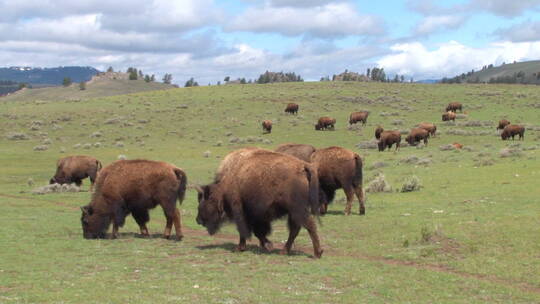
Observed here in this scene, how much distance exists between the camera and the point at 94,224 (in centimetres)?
1443

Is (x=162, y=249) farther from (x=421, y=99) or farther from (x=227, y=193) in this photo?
(x=421, y=99)

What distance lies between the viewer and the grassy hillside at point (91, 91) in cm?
13275

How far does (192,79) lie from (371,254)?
468 feet

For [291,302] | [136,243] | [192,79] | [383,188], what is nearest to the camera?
[291,302]

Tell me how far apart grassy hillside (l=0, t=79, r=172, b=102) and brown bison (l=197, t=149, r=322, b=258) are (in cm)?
12014

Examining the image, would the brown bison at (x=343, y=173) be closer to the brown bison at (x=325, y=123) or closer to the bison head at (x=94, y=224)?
the bison head at (x=94, y=224)

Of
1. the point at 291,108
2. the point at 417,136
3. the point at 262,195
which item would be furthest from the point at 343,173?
the point at 291,108

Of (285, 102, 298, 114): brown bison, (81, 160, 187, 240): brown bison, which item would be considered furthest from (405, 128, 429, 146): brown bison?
(81, 160, 187, 240): brown bison

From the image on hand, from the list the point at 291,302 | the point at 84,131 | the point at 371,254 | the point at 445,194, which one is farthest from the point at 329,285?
the point at 84,131

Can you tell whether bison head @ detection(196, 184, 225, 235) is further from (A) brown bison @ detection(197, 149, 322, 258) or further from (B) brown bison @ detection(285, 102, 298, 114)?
(B) brown bison @ detection(285, 102, 298, 114)

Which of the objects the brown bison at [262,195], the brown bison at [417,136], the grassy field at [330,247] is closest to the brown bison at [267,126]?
the grassy field at [330,247]

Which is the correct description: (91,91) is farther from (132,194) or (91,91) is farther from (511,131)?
(132,194)

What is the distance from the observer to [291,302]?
8320mm

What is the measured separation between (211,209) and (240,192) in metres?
1.10
